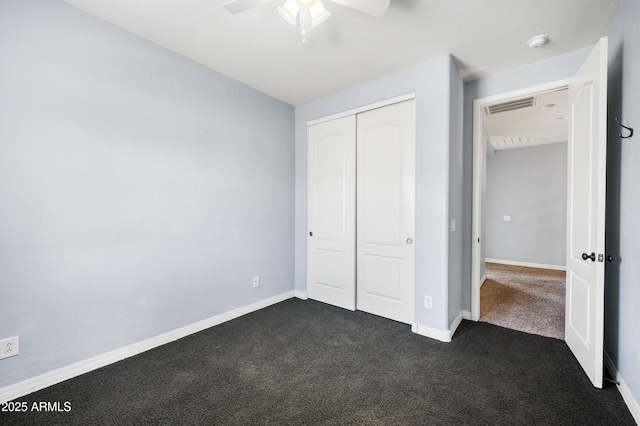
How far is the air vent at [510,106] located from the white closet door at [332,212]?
1.87m

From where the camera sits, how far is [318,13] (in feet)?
5.99

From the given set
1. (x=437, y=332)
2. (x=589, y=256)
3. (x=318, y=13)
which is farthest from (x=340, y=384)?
(x=318, y=13)

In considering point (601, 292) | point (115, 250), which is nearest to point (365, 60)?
point (601, 292)

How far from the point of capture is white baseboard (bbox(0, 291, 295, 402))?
1761 mm

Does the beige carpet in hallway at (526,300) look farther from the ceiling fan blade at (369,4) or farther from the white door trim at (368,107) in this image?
the ceiling fan blade at (369,4)

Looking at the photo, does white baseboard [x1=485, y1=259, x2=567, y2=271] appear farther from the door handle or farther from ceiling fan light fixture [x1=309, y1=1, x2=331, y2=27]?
ceiling fan light fixture [x1=309, y1=1, x2=331, y2=27]

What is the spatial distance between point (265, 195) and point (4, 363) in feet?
7.88

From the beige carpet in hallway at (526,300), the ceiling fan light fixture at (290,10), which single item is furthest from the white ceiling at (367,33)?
the beige carpet in hallway at (526,300)

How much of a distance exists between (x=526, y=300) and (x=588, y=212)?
2.23 meters

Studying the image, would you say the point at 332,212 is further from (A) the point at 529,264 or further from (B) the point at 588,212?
(A) the point at 529,264

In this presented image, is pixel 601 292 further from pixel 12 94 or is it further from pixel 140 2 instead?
pixel 12 94

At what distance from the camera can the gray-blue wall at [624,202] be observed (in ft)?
5.41

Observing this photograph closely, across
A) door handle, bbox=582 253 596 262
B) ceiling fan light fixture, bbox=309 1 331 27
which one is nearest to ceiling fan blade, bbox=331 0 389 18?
ceiling fan light fixture, bbox=309 1 331 27

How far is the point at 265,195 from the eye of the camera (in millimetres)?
3400
